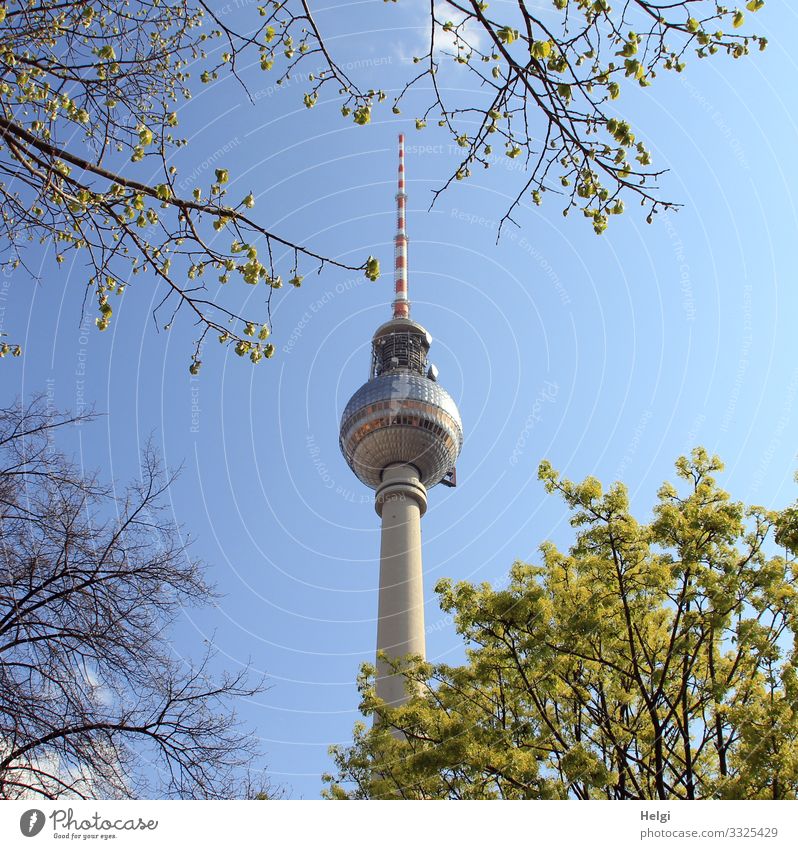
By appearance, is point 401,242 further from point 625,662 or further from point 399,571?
point 625,662

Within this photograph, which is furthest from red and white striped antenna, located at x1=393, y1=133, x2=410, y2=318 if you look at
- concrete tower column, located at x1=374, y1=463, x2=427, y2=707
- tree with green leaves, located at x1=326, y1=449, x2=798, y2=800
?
tree with green leaves, located at x1=326, y1=449, x2=798, y2=800

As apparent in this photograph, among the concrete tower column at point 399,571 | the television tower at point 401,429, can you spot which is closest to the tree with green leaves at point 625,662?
the concrete tower column at point 399,571

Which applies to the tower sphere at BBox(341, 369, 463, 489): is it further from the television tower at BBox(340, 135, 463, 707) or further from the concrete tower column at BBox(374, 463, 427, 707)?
the concrete tower column at BBox(374, 463, 427, 707)

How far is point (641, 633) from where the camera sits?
1130cm

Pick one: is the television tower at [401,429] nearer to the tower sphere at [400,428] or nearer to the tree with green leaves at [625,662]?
the tower sphere at [400,428]

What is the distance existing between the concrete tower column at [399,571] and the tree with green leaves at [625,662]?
3060 cm

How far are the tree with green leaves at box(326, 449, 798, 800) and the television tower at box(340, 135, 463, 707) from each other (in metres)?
39.9

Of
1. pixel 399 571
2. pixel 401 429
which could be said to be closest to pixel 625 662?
pixel 399 571

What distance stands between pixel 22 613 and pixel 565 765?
6.69 m

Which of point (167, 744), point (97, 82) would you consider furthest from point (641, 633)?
point (97, 82)

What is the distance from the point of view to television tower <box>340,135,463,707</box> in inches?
2205

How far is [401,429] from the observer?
59781 millimetres

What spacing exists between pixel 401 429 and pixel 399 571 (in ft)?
42.3

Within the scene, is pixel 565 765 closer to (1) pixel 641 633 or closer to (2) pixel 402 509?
(1) pixel 641 633
